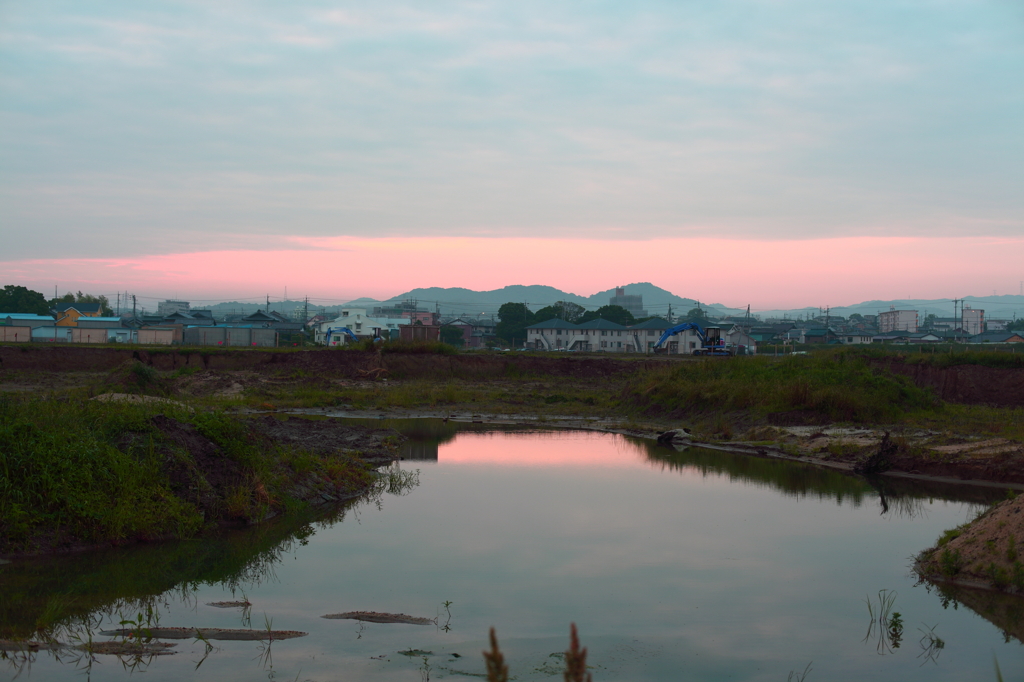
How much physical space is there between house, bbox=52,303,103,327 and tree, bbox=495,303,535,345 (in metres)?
43.9

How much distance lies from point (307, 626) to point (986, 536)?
25.4 feet

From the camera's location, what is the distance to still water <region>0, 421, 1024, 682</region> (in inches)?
261

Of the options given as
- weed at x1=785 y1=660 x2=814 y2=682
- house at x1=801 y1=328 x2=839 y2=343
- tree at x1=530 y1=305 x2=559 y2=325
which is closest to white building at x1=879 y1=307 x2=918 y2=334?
house at x1=801 y1=328 x2=839 y2=343

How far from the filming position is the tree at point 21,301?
75.8 metres

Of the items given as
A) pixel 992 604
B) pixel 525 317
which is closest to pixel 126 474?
pixel 992 604

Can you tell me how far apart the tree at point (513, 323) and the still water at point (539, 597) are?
7605 centimetres

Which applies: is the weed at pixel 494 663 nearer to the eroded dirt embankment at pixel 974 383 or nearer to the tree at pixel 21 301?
the eroded dirt embankment at pixel 974 383

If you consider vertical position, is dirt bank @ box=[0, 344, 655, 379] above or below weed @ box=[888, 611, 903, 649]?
above

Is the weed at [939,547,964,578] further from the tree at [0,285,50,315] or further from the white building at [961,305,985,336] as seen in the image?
the white building at [961,305,985,336]

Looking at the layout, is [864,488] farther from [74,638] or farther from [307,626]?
[74,638]

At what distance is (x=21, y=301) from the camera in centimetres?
7600

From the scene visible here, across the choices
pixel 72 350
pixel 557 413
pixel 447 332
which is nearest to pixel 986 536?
pixel 557 413

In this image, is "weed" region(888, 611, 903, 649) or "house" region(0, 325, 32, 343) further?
"house" region(0, 325, 32, 343)

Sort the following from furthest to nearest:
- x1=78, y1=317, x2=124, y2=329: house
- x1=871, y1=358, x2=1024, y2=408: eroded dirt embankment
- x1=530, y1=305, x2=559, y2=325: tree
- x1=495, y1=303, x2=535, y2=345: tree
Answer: x1=530, y1=305, x2=559, y2=325: tree → x1=495, y1=303, x2=535, y2=345: tree → x1=78, y1=317, x2=124, y2=329: house → x1=871, y1=358, x2=1024, y2=408: eroded dirt embankment
